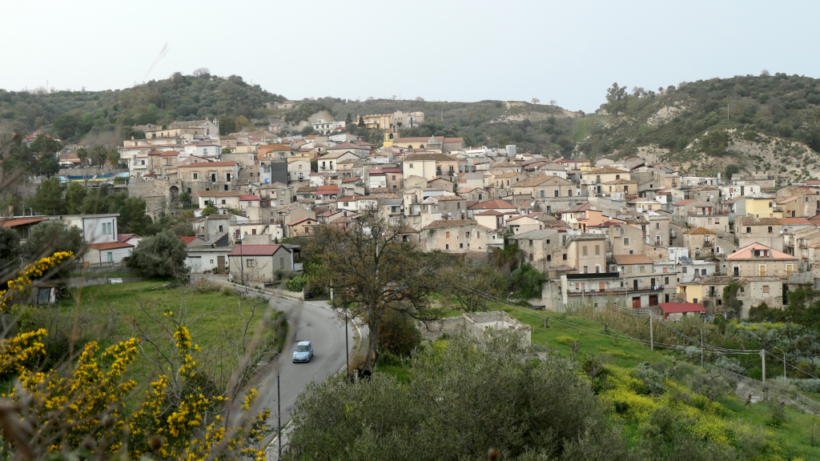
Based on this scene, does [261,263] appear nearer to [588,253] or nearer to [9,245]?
[9,245]

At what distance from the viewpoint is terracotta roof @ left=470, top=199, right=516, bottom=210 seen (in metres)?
43.9

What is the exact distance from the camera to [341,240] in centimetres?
2381

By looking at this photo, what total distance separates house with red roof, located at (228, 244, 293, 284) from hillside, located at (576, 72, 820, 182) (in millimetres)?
51365

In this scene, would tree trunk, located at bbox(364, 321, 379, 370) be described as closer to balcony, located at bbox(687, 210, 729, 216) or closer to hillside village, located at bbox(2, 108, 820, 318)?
hillside village, located at bbox(2, 108, 820, 318)

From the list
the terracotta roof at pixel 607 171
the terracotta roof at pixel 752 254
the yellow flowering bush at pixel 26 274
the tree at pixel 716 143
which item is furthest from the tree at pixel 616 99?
the yellow flowering bush at pixel 26 274

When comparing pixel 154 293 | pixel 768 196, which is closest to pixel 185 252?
pixel 154 293

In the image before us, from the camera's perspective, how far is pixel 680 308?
3441 cm

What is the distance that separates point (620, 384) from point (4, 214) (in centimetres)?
1743

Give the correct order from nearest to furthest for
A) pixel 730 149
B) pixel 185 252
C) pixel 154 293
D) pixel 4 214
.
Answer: pixel 4 214 → pixel 154 293 → pixel 185 252 → pixel 730 149

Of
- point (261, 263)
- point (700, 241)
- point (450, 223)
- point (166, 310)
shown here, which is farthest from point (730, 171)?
point (166, 310)

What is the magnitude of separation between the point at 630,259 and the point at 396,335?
21.3m

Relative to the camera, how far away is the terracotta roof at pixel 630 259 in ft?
120

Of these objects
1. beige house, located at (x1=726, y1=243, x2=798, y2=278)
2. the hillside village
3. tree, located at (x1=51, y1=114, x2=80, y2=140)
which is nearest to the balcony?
the hillside village

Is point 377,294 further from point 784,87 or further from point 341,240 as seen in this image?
point 784,87
